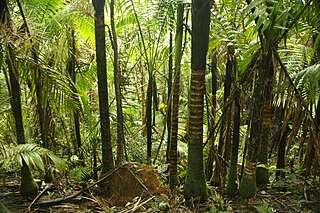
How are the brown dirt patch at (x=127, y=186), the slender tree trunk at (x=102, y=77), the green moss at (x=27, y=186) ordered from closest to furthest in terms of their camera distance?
the slender tree trunk at (x=102, y=77)
the green moss at (x=27, y=186)
the brown dirt patch at (x=127, y=186)

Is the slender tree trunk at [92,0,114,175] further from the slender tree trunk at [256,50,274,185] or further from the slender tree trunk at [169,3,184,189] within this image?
the slender tree trunk at [256,50,274,185]

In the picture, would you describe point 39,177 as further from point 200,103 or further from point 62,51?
point 200,103

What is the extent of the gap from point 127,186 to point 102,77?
1.39 metres

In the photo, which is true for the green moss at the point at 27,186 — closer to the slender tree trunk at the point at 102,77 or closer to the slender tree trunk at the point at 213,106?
the slender tree trunk at the point at 102,77

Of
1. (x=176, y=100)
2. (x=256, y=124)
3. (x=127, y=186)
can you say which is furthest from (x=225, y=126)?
(x=127, y=186)

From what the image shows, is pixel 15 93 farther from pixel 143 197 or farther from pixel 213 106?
pixel 213 106

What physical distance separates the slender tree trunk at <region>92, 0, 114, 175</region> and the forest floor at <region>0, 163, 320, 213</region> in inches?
9.2

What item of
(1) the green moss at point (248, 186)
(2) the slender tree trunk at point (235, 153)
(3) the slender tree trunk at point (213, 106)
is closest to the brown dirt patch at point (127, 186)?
(3) the slender tree trunk at point (213, 106)

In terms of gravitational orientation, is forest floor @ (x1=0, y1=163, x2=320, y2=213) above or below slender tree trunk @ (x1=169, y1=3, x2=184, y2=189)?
below

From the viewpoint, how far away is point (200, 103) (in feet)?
10.3

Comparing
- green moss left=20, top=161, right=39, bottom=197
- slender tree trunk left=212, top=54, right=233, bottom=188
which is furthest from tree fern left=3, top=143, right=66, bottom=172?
slender tree trunk left=212, top=54, right=233, bottom=188

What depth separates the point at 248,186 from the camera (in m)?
3.26

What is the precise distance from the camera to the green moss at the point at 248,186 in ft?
10.6

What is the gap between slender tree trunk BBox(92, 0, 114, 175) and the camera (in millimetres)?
3707
